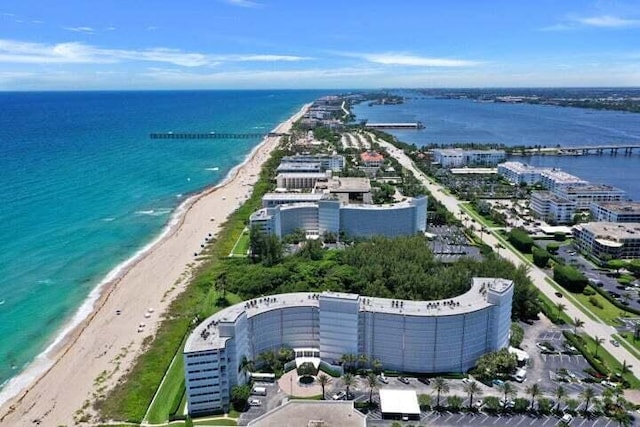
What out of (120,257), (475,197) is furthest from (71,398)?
(475,197)

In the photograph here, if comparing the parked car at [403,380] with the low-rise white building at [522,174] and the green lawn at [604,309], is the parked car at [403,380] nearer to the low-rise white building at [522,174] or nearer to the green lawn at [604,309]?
the green lawn at [604,309]

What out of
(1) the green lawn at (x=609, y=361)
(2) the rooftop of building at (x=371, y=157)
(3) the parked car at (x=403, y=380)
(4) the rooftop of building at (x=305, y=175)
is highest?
(2) the rooftop of building at (x=371, y=157)

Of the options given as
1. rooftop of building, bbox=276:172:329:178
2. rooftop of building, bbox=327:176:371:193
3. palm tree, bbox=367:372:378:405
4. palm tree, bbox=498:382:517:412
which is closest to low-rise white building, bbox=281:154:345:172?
rooftop of building, bbox=276:172:329:178

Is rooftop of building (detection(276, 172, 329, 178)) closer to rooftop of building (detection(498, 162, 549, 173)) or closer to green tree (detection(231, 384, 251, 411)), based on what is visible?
rooftop of building (detection(498, 162, 549, 173))


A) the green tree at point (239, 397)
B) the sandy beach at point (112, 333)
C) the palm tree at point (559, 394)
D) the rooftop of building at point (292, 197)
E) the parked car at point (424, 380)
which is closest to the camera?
the palm tree at point (559, 394)

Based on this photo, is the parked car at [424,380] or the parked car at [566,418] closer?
the parked car at [566,418]

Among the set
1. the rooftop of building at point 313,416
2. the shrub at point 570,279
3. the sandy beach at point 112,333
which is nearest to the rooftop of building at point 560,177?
the shrub at point 570,279
